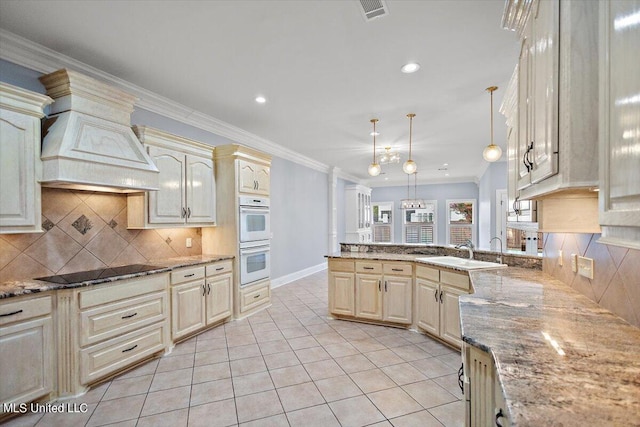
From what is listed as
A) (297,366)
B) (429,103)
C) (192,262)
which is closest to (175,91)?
(192,262)

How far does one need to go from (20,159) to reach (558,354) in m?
3.34

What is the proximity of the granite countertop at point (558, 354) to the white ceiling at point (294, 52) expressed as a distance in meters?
1.89

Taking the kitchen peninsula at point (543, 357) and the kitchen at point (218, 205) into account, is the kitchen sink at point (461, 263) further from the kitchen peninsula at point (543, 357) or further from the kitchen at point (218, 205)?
the kitchen peninsula at point (543, 357)

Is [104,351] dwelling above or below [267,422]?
above

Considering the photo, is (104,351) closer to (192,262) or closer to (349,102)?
(192,262)

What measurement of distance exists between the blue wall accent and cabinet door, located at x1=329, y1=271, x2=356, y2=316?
6877 mm

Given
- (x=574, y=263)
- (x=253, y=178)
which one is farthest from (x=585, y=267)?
(x=253, y=178)

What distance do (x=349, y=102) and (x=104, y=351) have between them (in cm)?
340

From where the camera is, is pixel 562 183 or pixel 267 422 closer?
pixel 562 183

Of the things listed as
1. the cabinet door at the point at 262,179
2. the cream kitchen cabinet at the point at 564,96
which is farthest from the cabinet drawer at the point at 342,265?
the cream kitchen cabinet at the point at 564,96

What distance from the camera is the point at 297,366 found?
A: 276cm

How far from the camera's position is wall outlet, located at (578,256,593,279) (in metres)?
1.65

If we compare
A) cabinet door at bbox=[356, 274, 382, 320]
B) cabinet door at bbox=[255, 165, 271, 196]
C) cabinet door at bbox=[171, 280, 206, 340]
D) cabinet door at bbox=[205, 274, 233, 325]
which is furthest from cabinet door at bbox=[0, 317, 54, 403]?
cabinet door at bbox=[356, 274, 382, 320]

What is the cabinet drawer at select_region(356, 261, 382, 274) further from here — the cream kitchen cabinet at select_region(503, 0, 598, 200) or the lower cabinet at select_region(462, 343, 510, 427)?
the cream kitchen cabinet at select_region(503, 0, 598, 200)
